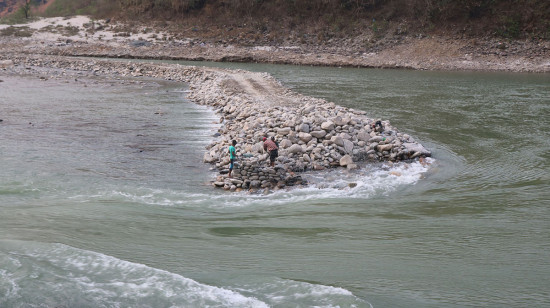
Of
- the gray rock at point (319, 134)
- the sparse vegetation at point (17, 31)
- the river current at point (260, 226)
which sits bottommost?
the river current at point (260, 226)

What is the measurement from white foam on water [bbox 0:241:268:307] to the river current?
0.9 inches

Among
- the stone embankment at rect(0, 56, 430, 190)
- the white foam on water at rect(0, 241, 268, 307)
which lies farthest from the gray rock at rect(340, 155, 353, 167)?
the white foam on water at rect(0, 241, 268, 307)

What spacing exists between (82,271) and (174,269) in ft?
3.89

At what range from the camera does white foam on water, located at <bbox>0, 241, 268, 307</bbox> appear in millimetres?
5945

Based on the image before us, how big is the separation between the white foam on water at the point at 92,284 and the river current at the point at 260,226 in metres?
0.02

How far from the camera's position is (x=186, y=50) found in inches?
2000

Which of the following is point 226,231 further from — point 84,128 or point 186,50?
point 186,50

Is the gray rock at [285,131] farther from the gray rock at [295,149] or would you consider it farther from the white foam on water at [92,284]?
the white foam on water at [92,284]

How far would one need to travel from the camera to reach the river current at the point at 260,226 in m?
6.31

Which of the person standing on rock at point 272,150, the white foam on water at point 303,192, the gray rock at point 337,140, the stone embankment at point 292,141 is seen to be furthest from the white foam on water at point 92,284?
the gray rock at point 337,140

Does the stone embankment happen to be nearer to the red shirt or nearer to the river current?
the red shirt

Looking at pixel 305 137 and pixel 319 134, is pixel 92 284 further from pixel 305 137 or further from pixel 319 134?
pixel 319 134

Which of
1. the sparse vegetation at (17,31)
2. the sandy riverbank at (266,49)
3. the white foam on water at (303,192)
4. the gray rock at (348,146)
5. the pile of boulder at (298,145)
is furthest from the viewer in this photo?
the sparse vegetation at (17,31)

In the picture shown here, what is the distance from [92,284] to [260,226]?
307cm
